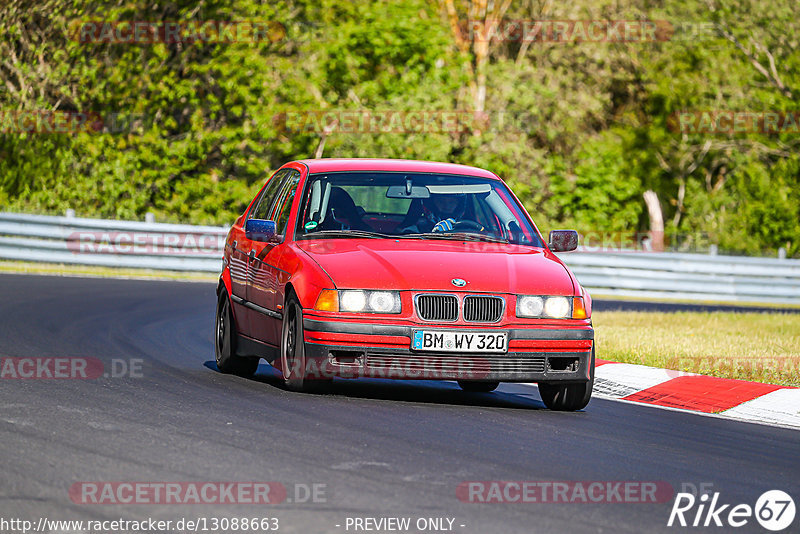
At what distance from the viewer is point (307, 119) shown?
1303 inches

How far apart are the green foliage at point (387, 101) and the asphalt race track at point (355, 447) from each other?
19.2 m

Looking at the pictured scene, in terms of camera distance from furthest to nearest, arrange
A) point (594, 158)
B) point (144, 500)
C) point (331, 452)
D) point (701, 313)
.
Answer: point (594, 158) < point (701, 313) < point (331, 452) < point (144, 500)

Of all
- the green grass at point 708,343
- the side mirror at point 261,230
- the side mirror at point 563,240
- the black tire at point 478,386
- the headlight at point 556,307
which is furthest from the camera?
the green grass at point 708,343

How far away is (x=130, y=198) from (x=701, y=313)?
46.1ft

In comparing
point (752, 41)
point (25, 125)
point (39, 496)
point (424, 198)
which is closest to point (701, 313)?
point (424, 198)

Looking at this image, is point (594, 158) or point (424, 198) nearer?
point (424, 198)

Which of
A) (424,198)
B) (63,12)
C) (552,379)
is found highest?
(63,12)

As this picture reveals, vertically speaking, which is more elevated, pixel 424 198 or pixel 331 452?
pixel 424 198

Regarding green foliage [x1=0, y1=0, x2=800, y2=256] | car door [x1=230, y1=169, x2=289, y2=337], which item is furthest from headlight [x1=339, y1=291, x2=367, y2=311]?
green foliage [x1=0, y1=0, x2=800, y2=256]

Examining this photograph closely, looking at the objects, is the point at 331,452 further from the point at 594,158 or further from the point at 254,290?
the point at 594,158

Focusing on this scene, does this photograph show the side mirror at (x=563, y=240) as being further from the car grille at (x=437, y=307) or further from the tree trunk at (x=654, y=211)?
the tree trunk at (x=654, y=211)

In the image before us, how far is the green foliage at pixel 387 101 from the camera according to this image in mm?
29984

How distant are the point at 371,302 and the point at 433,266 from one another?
0.52 m

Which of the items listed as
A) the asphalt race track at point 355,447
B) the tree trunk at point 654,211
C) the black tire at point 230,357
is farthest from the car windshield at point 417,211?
the tree trunk at point 654,211
